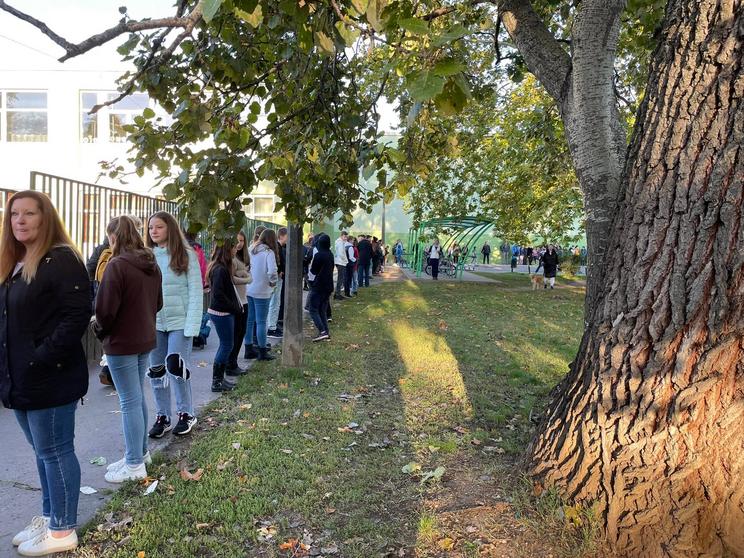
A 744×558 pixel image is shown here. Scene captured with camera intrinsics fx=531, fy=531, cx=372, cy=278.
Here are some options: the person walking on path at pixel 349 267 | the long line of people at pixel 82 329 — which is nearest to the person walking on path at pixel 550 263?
the person walking on path at pixel 349 267

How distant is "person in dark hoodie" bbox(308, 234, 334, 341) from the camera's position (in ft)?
27.1

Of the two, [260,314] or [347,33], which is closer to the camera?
[347,33]

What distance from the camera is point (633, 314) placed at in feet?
8.49

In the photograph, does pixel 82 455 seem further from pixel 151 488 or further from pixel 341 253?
pixel 341 253

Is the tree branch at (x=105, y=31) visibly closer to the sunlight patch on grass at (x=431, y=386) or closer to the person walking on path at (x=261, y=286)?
the sunlight patch on grass at (x=431, y=386)

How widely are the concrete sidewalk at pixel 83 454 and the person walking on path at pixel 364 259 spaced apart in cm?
1158

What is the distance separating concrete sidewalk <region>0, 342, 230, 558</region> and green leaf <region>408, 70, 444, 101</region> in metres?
2.96

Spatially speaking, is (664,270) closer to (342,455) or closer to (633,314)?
(633,314)

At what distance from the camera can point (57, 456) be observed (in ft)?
9.04

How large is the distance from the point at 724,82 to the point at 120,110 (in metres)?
22.9

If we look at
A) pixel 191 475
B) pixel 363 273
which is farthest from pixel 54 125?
pixel 191 475

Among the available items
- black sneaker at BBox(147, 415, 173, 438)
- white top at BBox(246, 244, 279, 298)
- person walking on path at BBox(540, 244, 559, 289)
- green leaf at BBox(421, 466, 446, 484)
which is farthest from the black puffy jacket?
person walking on path at BBox(540, 244, 559, 289)

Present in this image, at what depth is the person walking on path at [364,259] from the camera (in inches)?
680

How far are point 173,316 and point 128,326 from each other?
2.72ft
